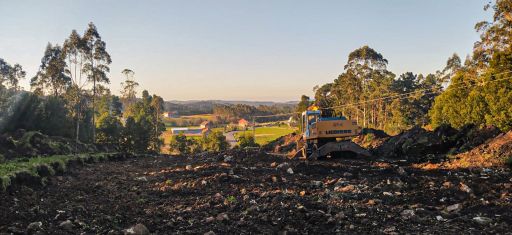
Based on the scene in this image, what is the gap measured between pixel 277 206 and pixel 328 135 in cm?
1391

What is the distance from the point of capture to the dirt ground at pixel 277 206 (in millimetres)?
7422

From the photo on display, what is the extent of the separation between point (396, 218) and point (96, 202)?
796 centimetres

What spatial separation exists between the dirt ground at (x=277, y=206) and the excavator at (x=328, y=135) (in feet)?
24.2

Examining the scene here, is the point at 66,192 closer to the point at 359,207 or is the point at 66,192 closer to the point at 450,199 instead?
the point at 359,207

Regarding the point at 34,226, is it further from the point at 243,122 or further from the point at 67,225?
the point at 243,122

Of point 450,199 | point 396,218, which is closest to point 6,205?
point 396,218

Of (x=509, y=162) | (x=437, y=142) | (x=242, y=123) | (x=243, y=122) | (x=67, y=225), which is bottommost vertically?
(x=242, y=123)

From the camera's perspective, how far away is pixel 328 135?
2245cm

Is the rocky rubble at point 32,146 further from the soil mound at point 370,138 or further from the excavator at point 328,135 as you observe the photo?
the soil mound at point 370,138

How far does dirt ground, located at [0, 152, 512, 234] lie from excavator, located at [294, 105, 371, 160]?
24.2ft

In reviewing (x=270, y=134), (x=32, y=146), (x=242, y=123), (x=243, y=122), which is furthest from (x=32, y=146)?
(x=242, y=123)

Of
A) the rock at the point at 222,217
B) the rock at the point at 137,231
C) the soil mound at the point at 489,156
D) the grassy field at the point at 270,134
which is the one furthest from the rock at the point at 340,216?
the grassy field at the point at 270,134

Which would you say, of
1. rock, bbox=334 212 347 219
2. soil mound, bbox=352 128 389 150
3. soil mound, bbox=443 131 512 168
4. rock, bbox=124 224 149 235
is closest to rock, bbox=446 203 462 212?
rock, bbox=334 212 347 219

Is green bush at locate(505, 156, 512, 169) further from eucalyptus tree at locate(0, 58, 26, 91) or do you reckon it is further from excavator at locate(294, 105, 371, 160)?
eucalyptus tree at locate(0, 58, 26, 91)
